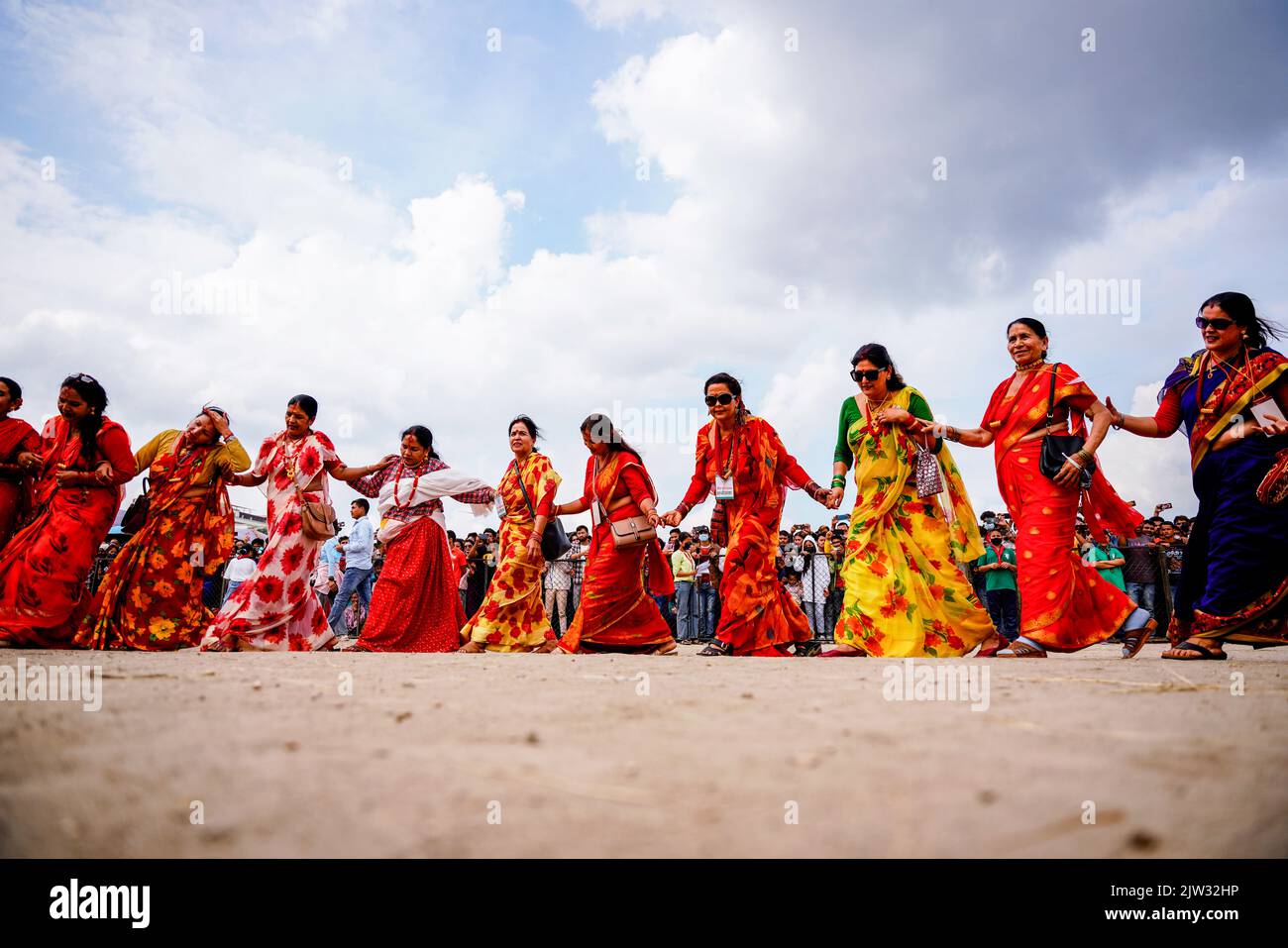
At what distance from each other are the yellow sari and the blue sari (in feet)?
3.64

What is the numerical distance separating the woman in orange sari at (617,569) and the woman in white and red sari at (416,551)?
1.08 metres

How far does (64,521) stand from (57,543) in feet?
0.54

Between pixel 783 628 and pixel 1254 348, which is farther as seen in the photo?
pixel 783 628

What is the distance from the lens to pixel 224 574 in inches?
491

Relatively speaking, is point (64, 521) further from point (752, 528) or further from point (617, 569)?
point (752, 528)

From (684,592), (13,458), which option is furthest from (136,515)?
(684,592)

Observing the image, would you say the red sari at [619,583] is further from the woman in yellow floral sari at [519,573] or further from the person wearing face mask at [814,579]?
the person wearing face mask at [814,579]

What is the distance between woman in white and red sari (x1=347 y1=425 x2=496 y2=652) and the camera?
20.2 feet

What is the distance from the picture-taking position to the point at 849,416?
528 cm

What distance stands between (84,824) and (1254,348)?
17.2 feet

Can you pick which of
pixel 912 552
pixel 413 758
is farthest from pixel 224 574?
pixel 413 758

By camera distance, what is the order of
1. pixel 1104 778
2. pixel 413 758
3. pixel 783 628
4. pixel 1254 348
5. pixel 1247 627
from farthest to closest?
1. pixel 783 628
2. pixel 1254 348
3. pixel 1247 627
4. pixel 413 758
5. pixel 1104 778
